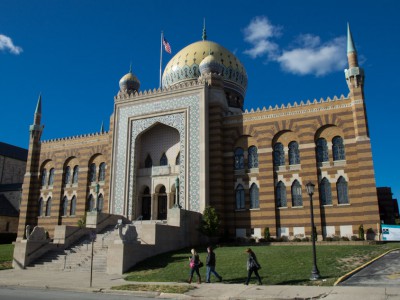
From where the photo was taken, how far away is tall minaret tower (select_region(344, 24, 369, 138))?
30.1 metres

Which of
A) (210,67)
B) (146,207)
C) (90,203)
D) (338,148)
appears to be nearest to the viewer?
(338,148)

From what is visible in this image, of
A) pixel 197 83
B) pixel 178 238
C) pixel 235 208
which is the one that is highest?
pixel 197 83

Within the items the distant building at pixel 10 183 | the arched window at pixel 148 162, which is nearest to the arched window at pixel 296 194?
the arched window at pixel 148 162

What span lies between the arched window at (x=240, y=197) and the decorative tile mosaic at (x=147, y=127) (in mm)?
3567

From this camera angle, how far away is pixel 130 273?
20.3 meters

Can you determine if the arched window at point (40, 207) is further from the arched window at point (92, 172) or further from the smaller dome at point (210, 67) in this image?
the smaller dome at point (210, 67)

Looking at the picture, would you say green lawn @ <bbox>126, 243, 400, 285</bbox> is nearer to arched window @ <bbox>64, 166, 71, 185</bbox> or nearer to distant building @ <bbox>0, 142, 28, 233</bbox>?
arched window @ <bbox>64, 166, 71, 185</bbox>

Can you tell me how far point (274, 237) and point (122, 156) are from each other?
605 inches

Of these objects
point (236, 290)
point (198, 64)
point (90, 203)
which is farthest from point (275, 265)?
point (198, 64)

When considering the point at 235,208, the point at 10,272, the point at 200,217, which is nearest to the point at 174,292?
the point at 10,272

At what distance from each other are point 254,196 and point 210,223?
5.40 m

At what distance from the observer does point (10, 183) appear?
64062 mm

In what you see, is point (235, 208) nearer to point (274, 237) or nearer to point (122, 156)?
point (274, 237)

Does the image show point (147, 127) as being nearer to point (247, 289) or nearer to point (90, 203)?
point (90, 203)
